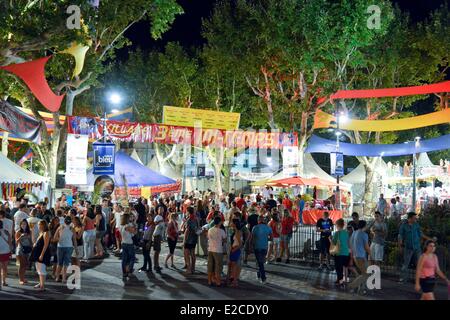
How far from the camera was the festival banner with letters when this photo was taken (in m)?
23.4

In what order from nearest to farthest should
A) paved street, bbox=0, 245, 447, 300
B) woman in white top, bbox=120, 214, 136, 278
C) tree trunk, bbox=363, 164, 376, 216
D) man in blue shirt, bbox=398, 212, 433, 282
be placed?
paved street, bbox=0, 245, 447, 300
woman in white top, bbox=120, 214, 136, 278
man in blue shirt, bbox=398, 212, 433, 282
tree trunk, bbox=363, 164, 376, 216

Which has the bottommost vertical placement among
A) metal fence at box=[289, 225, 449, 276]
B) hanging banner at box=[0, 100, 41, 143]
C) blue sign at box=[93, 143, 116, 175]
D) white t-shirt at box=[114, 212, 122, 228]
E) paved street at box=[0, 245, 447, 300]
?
paved street at box=[0, 245, 447, 300]

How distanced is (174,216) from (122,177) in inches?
374

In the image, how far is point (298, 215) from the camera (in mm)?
25672

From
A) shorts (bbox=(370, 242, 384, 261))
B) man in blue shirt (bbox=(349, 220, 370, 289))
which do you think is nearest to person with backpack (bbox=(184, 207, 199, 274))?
man in blue shirt (bbox=(349, 220, 370, 289))

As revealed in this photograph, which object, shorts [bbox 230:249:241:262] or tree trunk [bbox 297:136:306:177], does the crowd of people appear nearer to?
shorts [bbox 230:249:241:262]

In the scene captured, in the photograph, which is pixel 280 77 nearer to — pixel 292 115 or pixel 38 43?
pixel 292 115

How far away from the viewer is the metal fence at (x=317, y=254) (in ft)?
45.4

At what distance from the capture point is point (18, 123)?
63.0 feet

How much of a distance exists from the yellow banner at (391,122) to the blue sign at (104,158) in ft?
41.6

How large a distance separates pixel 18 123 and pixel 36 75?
2644 millimetres

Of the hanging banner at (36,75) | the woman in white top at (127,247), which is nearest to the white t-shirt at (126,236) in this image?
the woman in white top at (127,247)

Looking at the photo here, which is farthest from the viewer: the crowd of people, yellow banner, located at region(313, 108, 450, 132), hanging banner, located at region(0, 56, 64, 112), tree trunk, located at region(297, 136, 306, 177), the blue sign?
tree trunk, located at region(297, 136, 306, 177)

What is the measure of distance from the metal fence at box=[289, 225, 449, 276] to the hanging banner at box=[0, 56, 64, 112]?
374 inches
